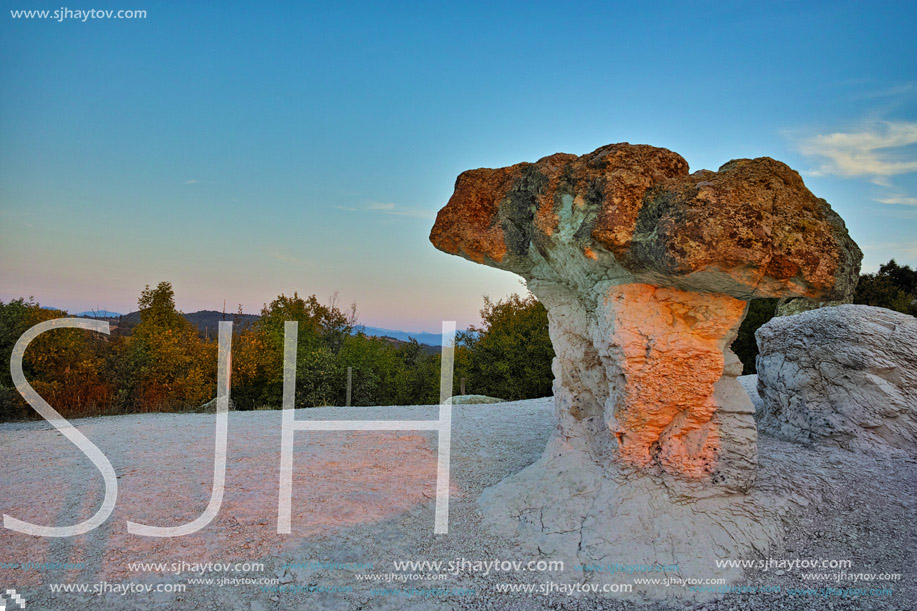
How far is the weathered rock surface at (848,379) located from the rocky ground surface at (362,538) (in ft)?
0.93

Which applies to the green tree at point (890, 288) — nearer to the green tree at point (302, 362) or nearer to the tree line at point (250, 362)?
the tree line at point (250, 362)

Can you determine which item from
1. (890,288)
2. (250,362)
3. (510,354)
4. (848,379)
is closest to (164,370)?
(250,362)

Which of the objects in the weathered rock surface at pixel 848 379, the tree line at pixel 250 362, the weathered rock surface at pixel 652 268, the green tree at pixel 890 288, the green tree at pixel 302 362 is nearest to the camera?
the weathered rock surface at pixel 652 268

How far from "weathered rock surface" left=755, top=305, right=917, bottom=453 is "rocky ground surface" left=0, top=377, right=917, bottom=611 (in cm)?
28

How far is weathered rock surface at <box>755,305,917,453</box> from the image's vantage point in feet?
19.8

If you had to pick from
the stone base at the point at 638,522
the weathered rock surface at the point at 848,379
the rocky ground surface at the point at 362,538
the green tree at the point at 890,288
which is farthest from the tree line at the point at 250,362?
the green tree at the point at 890,288

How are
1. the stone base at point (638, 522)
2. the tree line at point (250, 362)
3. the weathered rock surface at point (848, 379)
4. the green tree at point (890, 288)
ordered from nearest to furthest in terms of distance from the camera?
the stone base at point (638, 522)
the weathered rock surface at point (848, 379)
the tree line at point (250, 362)
the green tree at point (890, 288)

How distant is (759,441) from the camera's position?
668 centimetres

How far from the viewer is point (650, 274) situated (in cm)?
455

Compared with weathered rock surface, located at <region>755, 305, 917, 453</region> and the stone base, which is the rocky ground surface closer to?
the stone base

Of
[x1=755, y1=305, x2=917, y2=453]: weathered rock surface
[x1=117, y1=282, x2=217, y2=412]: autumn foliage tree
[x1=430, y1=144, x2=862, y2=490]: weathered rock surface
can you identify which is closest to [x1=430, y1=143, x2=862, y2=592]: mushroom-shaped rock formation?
[x1=430, y1=144, x2=862, y2=490]: weathered rock surface

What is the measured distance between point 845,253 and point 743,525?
8.03ft

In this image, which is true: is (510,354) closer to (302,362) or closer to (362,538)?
(302,362)

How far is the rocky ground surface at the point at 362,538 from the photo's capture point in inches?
162
